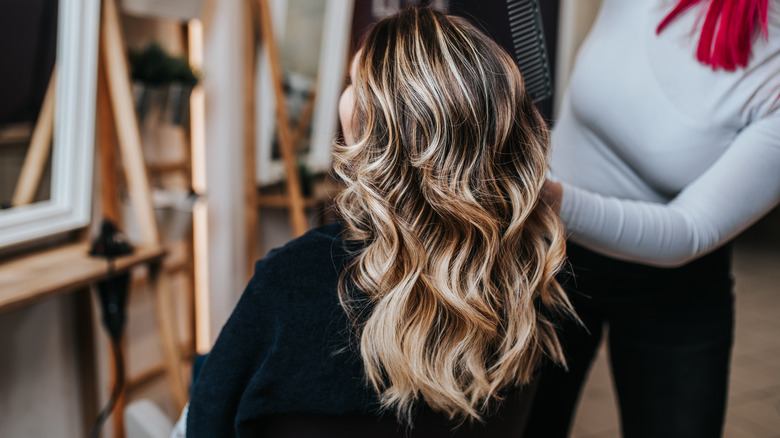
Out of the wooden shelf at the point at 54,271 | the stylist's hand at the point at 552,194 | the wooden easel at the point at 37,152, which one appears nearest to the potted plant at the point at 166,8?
the wooden easel at the point at 37,152

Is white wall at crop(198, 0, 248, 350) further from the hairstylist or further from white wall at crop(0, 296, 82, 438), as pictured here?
the hairstylist

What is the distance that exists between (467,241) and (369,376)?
22 centimetres

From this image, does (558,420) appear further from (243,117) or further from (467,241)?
(243,117)

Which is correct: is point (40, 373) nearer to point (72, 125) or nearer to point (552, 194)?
point (72, 125)

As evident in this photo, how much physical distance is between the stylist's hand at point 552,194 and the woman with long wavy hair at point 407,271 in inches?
2.2

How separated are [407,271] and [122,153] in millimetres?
1036

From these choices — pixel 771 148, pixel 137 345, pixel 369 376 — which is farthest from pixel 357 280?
pixel 137 345

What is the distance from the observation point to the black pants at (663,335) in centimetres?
114

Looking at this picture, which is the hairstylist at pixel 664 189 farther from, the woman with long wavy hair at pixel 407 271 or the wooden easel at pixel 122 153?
the wooden easel at pixel 122 153

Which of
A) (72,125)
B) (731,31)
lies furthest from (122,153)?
(731,31)

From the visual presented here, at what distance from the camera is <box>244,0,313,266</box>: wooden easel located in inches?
77.9

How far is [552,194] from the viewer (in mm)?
858

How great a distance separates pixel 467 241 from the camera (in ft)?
2.52

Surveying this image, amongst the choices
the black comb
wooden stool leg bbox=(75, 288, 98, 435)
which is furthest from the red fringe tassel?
wooden stool leg bbox=(75, 288, 98, 435)
